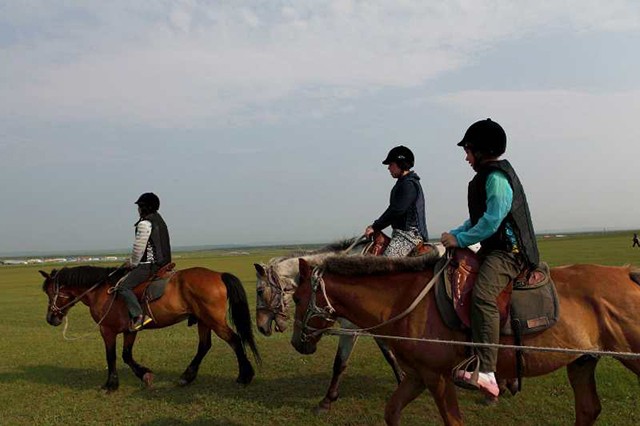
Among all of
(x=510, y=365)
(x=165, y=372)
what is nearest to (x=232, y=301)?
(x=165, y=372)

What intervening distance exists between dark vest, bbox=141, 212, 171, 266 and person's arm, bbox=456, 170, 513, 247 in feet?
18.4

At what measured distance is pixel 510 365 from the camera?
411 centimetres

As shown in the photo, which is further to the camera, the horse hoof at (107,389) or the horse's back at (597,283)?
the horse hoof at (107,389)

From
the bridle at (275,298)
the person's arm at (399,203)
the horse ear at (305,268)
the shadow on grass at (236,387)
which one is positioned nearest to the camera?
the horse ear at (305,268)

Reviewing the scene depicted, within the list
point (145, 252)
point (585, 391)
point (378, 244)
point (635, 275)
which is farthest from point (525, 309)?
point (145, 252)

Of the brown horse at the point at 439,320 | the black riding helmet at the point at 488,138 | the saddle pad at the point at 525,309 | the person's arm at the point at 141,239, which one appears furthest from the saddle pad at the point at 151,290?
the black riding helmet at the point at 488,138

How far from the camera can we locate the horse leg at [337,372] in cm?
638

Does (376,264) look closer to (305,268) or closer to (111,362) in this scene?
(305,268)

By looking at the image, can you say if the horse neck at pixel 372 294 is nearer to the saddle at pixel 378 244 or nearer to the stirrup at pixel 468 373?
the stirrup at pixel 468 373

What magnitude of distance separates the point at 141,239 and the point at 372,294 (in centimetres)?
480

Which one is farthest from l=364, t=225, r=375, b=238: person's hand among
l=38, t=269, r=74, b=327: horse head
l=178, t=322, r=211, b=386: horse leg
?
l=38, t=269, r=74, b=327: horse head

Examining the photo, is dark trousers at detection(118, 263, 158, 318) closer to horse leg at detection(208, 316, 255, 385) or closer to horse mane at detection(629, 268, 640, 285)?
horse leg at detection(208, 316, 255, 385)

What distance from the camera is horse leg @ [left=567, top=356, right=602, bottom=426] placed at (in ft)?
15.1

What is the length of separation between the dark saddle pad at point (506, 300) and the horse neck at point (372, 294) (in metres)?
0.26
